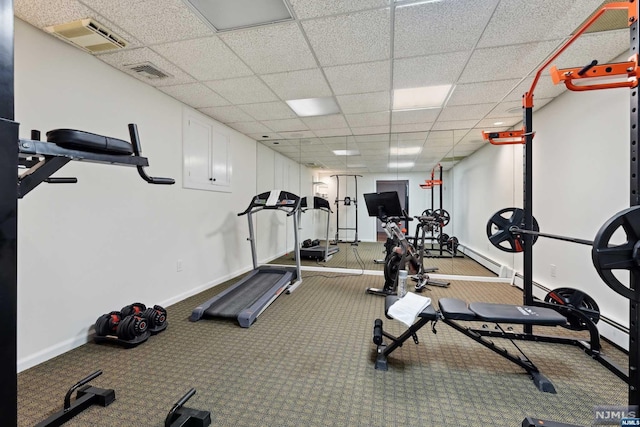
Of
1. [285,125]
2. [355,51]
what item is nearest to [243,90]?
[285,125]

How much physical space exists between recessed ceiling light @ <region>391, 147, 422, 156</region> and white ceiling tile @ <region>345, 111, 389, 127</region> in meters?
1.34

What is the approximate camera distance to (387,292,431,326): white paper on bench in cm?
198

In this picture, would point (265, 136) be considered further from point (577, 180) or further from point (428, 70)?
point (577, 180)

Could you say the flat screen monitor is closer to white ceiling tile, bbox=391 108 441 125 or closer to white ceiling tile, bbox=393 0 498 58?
white ceiling tile, bbox=391 108 441 125

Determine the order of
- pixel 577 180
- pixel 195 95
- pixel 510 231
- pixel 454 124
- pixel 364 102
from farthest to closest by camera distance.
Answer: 1. pixel 454 124
2. pixel 364 102
3. pixel 195 95
4. pixel 577 180
5. pixel 510 231

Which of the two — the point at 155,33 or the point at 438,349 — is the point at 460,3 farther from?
the point at 438,349

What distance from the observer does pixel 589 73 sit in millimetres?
1354

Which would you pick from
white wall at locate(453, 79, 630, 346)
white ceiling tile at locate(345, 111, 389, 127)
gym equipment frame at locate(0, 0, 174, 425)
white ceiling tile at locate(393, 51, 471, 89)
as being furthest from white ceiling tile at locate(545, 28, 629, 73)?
gym equipment frame at locate(0, 0, 174, 425)

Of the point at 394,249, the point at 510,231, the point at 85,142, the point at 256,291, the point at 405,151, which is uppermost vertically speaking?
the point at 405,151

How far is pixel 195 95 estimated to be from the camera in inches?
130

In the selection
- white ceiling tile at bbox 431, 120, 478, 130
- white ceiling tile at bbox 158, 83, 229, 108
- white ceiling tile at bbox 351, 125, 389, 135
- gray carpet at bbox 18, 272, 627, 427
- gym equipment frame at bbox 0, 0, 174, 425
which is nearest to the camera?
gym equipment frame at bbox 0, 0, 174, 425

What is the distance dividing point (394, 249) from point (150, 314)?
3002 mm

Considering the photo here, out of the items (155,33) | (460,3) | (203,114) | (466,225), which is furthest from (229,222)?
(466,225)

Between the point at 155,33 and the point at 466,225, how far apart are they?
6.75 meters
